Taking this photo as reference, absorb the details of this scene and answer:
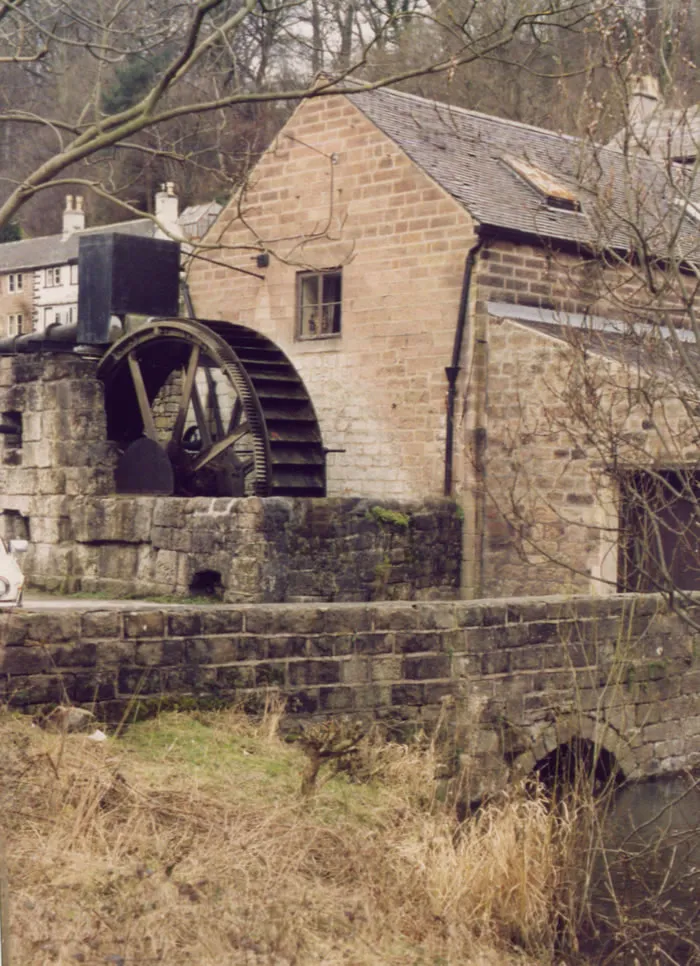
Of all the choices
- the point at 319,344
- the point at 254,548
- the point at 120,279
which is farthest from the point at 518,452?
the point at 120,279

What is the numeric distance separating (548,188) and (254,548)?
5.92m

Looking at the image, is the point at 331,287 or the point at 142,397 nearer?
the point at 142,397

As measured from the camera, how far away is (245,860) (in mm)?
7234

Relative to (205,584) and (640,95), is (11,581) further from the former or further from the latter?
(640,95)

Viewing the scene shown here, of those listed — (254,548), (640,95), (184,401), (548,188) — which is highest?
(548,188)

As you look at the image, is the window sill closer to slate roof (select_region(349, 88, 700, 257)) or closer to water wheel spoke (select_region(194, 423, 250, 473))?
water wheel spoke (select_region(194, 423, 250, 473))

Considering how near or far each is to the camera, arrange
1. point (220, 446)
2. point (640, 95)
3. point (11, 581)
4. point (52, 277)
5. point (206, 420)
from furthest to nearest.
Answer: point (52, 277)
point (206, 420)
point (220, 446)
point (11, 581)
point (640, 95)

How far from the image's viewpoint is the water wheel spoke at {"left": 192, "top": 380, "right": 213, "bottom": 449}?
1691 cm

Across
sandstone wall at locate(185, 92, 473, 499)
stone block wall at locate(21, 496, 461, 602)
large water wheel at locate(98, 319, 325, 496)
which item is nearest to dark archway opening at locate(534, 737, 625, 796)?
stone block wall at locate(21, 496, 461, 602)

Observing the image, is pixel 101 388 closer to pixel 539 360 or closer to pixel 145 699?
pixel 539 360

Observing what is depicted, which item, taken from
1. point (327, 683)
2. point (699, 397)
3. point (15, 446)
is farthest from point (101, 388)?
point (699, 397)

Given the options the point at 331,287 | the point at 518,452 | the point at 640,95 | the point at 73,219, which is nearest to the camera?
the point at 640,95

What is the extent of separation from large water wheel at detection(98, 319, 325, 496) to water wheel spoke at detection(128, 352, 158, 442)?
11 mm

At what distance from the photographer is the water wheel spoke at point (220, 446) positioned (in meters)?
16.1
